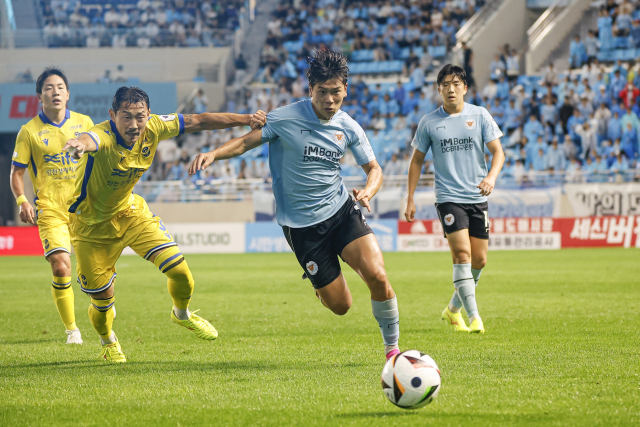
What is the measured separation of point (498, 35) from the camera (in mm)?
29500

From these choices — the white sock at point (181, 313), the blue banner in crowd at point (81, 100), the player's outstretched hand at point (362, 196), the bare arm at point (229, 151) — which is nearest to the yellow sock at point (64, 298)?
the white sock at point (181, 313)

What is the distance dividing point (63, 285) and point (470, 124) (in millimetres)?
4540

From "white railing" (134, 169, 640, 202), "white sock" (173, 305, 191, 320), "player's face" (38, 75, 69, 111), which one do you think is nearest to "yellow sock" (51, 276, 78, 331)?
"white sock" (173, 305, 191, 320)

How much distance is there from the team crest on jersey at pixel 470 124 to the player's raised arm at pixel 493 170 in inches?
9.9

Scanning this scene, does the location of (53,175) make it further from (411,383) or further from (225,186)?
(225,186)

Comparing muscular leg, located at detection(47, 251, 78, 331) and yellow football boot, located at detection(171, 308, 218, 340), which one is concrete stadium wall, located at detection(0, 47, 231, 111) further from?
yellow football boot, located at detection(171, 308, 218, 340)

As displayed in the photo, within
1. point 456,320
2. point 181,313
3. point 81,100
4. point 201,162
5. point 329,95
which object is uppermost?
point 329,95

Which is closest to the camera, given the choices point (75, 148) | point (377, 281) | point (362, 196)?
point (362, 196)

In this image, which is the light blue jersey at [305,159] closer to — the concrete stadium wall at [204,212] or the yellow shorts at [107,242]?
the yellow shorts at [107,242]

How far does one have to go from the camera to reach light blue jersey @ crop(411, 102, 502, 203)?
26.1ft

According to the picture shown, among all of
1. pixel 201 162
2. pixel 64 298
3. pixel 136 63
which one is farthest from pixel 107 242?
pixel 136 63

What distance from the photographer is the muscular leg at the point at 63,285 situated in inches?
304

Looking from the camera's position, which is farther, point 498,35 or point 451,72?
point 498,35

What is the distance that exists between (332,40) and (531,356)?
26.3 metres
